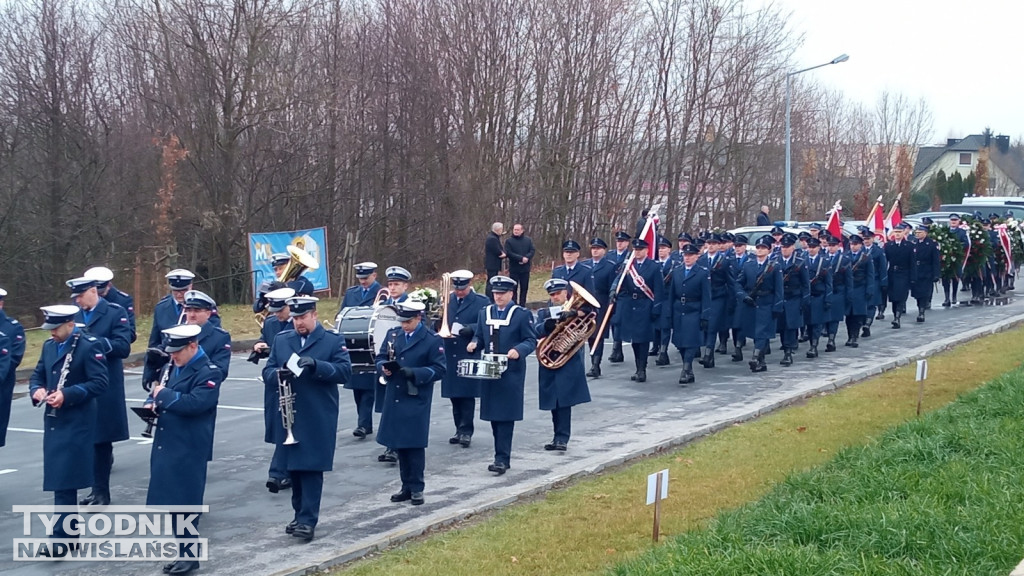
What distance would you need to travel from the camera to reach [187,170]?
2820cm

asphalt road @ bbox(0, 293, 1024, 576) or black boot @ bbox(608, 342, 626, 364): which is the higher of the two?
black boot @ bbox(608, 342, 626, 364)

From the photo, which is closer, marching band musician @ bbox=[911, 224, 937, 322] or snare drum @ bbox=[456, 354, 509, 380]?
snare drum @ bbox=[456, 354, 509, 380]

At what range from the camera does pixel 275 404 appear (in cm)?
878

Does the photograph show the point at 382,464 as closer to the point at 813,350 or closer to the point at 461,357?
the point at 461,357

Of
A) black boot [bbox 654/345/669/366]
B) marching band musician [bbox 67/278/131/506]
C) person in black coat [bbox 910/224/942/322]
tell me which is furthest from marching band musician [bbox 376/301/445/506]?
person in black coat [bbox 910/224/942/322]

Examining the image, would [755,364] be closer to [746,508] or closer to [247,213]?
[746,508]

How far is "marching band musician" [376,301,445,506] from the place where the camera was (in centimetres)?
856

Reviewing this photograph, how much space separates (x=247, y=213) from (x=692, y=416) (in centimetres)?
1855

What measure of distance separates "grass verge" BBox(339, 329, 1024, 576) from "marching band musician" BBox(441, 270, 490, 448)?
1966mm

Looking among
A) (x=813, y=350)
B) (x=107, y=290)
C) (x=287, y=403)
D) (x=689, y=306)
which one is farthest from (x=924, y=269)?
(x=287, y=403)

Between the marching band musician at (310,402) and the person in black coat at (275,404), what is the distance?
0.23 metres

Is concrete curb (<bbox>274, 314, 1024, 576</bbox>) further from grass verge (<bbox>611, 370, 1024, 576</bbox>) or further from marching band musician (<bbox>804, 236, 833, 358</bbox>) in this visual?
marching band musician (<bbox>804, 236, 833, 358</bbox>)

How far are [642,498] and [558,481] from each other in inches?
37.5

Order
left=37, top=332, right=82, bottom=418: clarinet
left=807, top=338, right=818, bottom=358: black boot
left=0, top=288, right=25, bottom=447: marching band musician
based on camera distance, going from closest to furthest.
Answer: left=37, top=332, right=82, bottom=418: clarinet, left=0, top=288, right=25, bottom=447: marching band musician, left=807, top=338, right=818, bottom=358: black boot
